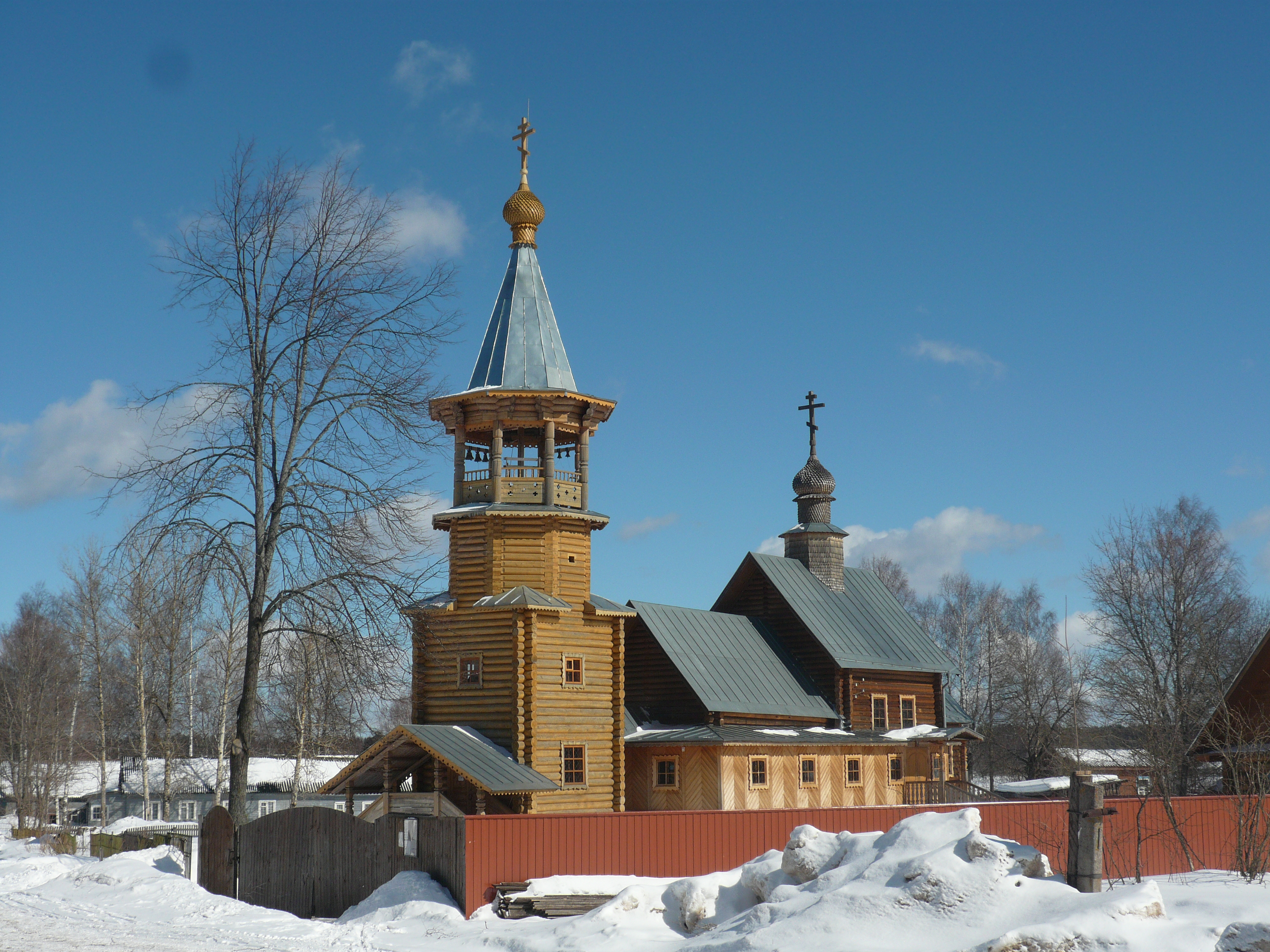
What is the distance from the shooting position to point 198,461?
22.4m

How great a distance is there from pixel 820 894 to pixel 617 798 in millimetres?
12827

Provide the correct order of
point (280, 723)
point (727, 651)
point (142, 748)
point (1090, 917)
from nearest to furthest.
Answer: point (1090, 917) < point (727, 651) < point (142, 748) < point (280, 723)

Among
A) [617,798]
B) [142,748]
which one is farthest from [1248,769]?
[142,748]

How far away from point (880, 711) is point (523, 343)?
652 inches

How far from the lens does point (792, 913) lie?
46.1 ft

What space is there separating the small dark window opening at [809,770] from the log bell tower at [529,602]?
23.0 ft

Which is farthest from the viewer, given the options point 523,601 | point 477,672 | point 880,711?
point 880,711

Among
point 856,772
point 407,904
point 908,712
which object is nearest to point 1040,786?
point 908,712

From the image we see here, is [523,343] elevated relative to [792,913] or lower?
elevated

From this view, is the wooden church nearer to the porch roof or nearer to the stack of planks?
the porch roof

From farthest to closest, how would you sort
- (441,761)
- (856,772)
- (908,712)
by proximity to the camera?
1. (908,712)
2. (856,772)
3. (441,761)

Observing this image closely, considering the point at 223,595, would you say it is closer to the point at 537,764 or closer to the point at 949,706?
the point at 537,764

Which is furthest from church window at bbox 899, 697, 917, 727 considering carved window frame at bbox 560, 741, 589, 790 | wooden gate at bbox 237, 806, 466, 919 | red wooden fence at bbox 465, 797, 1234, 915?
wooden gate at bbox 237, 806, 466, 919

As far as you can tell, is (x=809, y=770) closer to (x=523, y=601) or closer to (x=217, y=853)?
(x=523, y=601)
